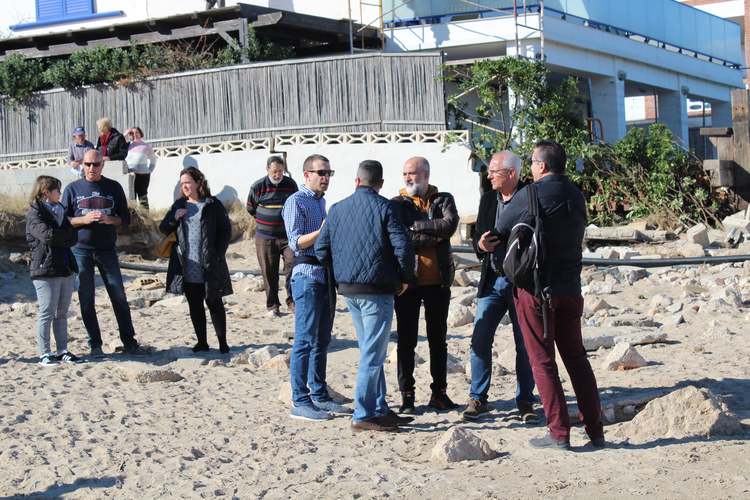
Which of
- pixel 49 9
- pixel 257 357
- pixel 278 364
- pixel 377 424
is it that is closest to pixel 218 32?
pixel 49 9

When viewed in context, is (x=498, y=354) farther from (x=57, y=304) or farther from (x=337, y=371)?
(x=57, y=304)

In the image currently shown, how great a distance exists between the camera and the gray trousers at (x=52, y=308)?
9.44 meters

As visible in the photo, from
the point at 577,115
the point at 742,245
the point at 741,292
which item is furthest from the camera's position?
the point at 577,115

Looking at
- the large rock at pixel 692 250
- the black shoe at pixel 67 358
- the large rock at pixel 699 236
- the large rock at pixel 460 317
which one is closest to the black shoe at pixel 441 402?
the large rock at pixel 460 317

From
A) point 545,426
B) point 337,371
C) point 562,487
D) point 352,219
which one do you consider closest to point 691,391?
point 545,426

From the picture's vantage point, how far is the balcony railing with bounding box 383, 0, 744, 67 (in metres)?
22.2

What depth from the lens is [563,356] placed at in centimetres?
645

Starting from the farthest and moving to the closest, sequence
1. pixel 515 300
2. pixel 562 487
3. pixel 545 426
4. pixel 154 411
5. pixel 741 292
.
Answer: pixel 741 292 < pixel 154 411 < pixel 545 426 < pixel 515 300 < pixel 562 487

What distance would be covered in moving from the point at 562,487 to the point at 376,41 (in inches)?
730

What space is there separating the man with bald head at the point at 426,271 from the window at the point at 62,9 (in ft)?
62.7

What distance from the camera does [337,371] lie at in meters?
9.19

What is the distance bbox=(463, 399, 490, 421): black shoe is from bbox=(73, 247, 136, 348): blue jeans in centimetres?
392

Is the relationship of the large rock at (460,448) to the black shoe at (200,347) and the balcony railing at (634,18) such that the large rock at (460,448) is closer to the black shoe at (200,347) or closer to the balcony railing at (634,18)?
the black shoe at (200,347)

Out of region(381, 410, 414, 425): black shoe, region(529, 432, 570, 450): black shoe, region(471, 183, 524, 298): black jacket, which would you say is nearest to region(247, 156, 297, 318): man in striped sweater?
region(381, 410, 414, 425): black shoe
